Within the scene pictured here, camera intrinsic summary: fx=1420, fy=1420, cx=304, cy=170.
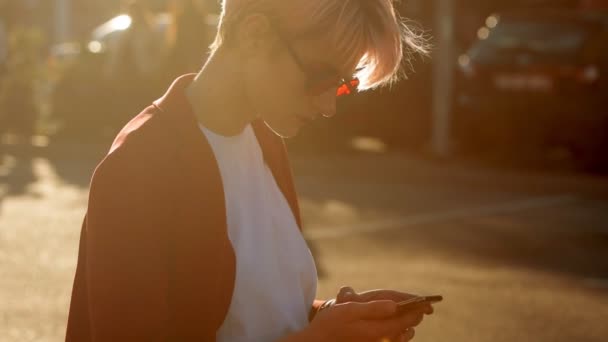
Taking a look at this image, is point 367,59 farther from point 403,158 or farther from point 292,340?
point 403,158

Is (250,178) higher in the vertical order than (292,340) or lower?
higher

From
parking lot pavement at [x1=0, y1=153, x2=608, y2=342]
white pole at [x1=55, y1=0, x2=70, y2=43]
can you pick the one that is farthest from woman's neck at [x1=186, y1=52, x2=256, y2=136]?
white pole at [x1=55, y1=0, x2=70, y2=43]

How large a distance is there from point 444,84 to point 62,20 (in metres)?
25.8

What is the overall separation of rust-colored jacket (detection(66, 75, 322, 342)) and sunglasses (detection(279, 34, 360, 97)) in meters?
0.22

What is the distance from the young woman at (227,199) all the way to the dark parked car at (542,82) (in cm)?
1165

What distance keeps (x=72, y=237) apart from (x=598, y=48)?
259 inches

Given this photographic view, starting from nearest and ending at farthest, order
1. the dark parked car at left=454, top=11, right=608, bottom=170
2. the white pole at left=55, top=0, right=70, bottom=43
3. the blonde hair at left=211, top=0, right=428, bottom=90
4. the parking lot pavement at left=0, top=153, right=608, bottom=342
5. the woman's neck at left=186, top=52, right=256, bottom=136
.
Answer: the blonde hair at left=211, top=0, right=428, bottom=90, the woman's neck at left=186, top=52, right=256, bottom=136, the parking lot pavement at left=0, top=153, right=608, bottom=342, the dark parked car at left=454, top=11, right=608, bottom=170, the white pole at left=55, top=0, right=70, bottom=43

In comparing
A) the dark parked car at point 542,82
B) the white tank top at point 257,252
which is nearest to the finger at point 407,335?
the white tank top at point 257,252

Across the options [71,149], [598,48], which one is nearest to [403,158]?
[598,48]

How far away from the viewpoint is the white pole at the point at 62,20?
3950cm

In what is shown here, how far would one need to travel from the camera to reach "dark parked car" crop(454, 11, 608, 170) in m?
14.2

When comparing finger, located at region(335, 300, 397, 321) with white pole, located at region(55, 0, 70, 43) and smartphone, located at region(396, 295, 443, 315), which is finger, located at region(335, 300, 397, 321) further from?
white pole, located at region(55, 0, 70, 43)

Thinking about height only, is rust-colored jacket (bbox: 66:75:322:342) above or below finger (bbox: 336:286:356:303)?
above

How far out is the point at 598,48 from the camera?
14305 mm
